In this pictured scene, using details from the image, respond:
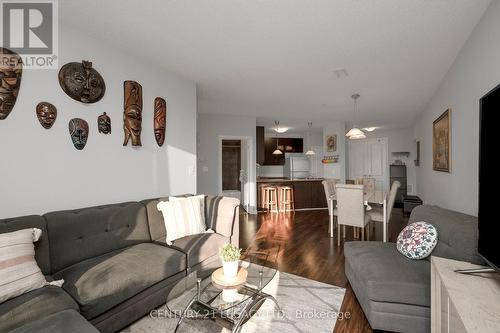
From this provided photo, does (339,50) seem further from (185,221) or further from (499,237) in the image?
(185,221)

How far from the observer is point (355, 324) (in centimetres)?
179

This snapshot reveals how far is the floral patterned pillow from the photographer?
1.90 m

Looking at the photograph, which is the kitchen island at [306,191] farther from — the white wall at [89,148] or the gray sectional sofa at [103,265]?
the gray sectional sofa at [103,265]

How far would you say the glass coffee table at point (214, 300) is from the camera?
156cm

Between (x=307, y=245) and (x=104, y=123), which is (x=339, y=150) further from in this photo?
Answer: (x=104, y=123)

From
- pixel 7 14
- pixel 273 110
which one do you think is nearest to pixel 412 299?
pixel 7 14

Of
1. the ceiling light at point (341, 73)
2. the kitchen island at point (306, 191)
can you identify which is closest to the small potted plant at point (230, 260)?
the ceiling light at point (341, 73)

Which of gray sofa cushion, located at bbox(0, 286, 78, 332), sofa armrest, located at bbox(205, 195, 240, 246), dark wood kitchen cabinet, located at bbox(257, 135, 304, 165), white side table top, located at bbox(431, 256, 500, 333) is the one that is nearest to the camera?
white side table top, located at bbox(431, 256, 500, 333)

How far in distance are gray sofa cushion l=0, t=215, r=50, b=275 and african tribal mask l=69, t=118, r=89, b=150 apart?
0.75 meters

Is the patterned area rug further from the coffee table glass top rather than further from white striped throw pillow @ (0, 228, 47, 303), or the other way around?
white striped throw pillow @ (0, 228, 47, 303)

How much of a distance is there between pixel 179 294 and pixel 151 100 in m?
2.29

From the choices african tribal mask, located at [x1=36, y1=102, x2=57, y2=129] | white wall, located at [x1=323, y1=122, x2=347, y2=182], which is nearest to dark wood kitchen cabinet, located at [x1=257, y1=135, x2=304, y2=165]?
white wall, located at [x1=323, y1=122, x2=347, y2=182]

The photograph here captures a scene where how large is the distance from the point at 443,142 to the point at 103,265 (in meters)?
4.19

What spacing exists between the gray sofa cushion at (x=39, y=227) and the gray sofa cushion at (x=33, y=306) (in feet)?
0.98
